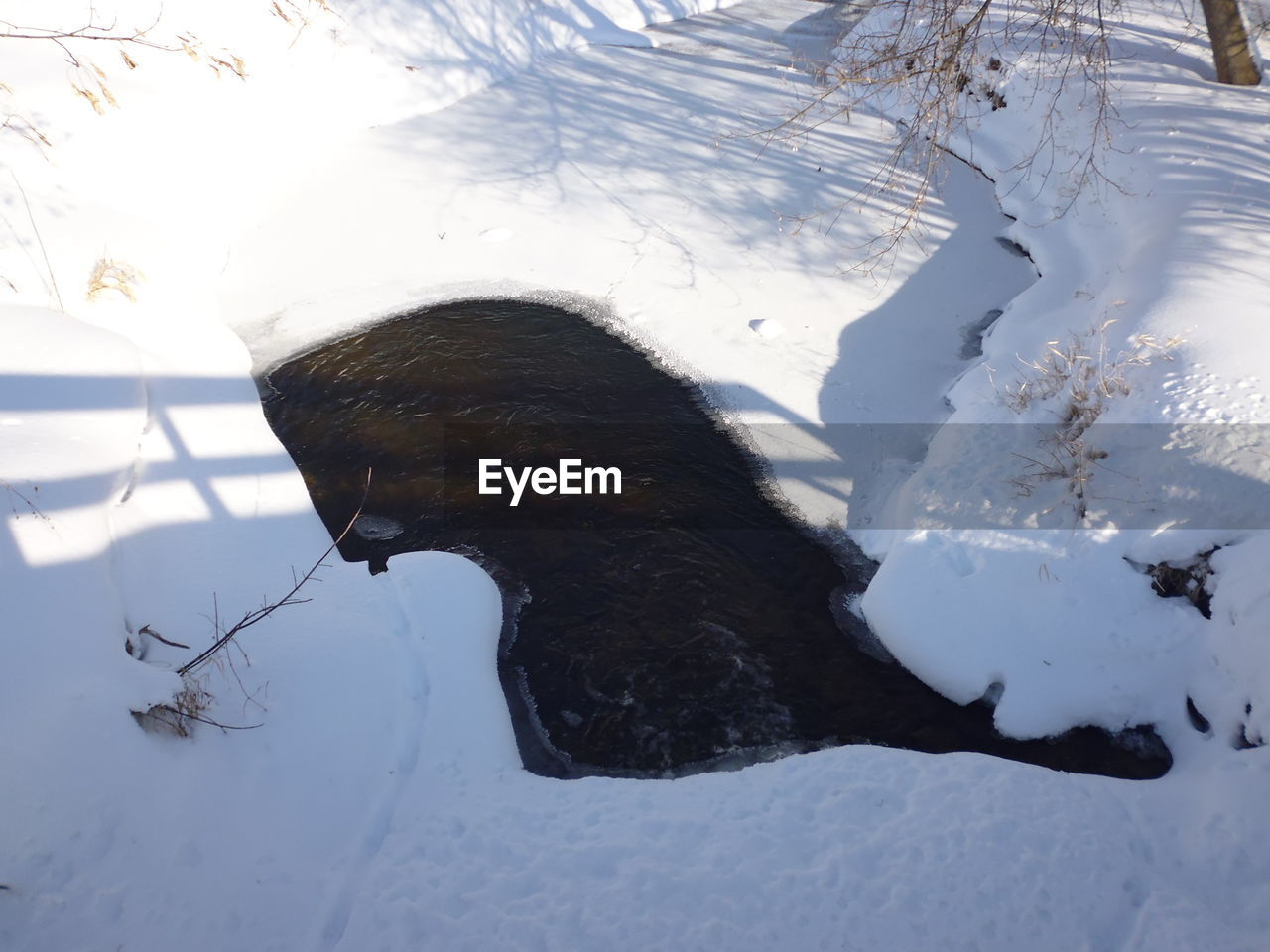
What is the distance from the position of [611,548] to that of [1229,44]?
9.11 m

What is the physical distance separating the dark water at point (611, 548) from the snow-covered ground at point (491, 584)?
0.81 ft

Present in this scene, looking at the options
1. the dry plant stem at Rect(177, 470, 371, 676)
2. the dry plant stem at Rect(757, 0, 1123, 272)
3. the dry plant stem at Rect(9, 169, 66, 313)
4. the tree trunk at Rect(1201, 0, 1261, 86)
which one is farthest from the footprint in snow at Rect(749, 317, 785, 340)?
the tree trunk at Rect(1201, 0, 1261, 86)

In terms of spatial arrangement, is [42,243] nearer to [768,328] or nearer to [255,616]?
[255,616]

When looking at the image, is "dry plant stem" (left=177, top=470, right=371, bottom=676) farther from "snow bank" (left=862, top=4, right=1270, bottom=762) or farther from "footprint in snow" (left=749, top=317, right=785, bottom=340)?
"footprint in snow" (left=749, top=317, right=785, bottom=340)

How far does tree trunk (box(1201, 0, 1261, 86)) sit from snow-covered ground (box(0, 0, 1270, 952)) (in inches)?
13.3

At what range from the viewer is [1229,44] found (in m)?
9.20

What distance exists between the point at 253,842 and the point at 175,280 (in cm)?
529

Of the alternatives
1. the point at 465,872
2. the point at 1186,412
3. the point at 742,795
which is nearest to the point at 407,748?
the point at 465,872

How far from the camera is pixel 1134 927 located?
10.9ft

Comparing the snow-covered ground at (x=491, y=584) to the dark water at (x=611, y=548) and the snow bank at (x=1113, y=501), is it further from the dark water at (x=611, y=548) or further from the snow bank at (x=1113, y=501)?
the dark water at (x=611, y=548)

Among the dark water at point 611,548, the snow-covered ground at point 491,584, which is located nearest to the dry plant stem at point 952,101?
the snow-covered ground at point 491,584

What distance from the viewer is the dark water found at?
4488 millimetres

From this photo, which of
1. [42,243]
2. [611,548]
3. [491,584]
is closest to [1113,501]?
[611,548]

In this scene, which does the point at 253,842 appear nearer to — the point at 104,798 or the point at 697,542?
the point at 104,798
